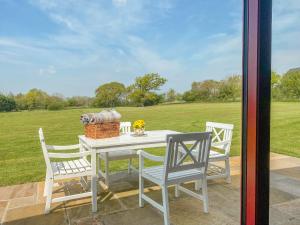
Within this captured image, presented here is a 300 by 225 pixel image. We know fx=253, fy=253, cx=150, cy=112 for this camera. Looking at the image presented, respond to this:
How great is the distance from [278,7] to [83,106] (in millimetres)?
6393

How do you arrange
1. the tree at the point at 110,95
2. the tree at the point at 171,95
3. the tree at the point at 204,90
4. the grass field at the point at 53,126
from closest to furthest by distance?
1. the grass field at the point at 53,126
2. the tree at the point at 204,90
3. the tree at the point at 110,95
4. the tree at the point at 171,95

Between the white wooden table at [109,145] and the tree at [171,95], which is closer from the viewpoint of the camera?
the white wooden table at [109,145]

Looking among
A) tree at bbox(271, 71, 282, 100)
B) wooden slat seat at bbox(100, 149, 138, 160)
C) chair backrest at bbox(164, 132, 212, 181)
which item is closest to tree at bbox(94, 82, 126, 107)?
wooden slat seat at bbox(100, 149, 138, 160)

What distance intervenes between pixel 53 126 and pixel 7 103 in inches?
53.9

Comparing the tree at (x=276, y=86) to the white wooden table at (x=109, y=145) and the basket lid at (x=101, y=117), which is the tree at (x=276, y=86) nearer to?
the white wooden table at (x=109, y=145)

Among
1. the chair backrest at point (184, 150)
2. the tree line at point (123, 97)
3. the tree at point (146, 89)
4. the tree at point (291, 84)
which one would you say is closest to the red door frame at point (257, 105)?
the tree at point (291, 84)

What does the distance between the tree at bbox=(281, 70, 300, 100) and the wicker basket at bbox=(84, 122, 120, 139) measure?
1792 millimetres

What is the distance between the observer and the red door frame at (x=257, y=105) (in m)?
0.98

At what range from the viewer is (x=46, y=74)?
7.30m

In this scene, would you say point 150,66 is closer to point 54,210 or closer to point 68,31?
point 68,31

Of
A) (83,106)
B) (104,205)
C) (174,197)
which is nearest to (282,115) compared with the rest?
(174,197)

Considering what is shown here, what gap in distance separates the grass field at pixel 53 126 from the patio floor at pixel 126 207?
391 mm

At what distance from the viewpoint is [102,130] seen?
2.59m

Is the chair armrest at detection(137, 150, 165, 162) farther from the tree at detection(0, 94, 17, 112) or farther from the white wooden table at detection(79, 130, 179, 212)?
the tree at detection(0, 94, 17, 112)
